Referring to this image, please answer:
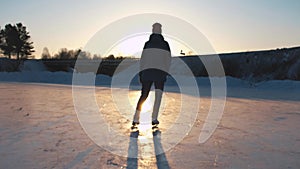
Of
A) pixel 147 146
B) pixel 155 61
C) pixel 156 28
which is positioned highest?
pixel 156 28

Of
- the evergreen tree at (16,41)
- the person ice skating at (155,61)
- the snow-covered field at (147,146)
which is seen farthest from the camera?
the evergreen tree at (16,41)

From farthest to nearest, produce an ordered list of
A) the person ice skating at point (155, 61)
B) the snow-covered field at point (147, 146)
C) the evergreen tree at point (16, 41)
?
the evergreen tree at point (16, 41)
the person ice skating at point (155, 61)
the snow-covered field at point (147, 146)

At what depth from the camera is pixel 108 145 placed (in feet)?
10.5

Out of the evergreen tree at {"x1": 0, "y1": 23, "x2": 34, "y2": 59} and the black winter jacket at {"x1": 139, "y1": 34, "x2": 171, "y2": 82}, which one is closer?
the black winter jacket at {"x1": 139, "y1": 34, "x2": 171, "y2": 82}

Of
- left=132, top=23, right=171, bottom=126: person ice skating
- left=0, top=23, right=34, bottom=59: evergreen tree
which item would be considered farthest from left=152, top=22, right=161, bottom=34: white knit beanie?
left=0, top=23, right=34, bottom=59: evergreen tree

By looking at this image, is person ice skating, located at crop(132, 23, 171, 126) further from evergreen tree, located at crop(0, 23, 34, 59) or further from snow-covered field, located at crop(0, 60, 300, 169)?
evergreen tree, located at crop(0, 23, 34, 59)

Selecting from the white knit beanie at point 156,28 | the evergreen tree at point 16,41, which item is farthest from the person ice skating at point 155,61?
the evergreen tree at point 16,41

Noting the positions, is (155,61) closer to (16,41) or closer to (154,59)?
(154,59)

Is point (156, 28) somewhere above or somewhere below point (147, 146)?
above

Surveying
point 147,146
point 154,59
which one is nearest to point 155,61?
point 154,59

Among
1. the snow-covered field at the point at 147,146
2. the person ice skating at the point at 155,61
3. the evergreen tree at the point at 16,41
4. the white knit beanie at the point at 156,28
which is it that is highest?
the evergreen tree at the point at 16,41

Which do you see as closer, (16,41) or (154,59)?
(154,59)

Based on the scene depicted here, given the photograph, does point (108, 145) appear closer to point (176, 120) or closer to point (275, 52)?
point (176, 120)

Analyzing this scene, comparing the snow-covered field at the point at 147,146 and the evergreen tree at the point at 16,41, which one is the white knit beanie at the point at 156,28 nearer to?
the snow-covered field at the point at 147,146
